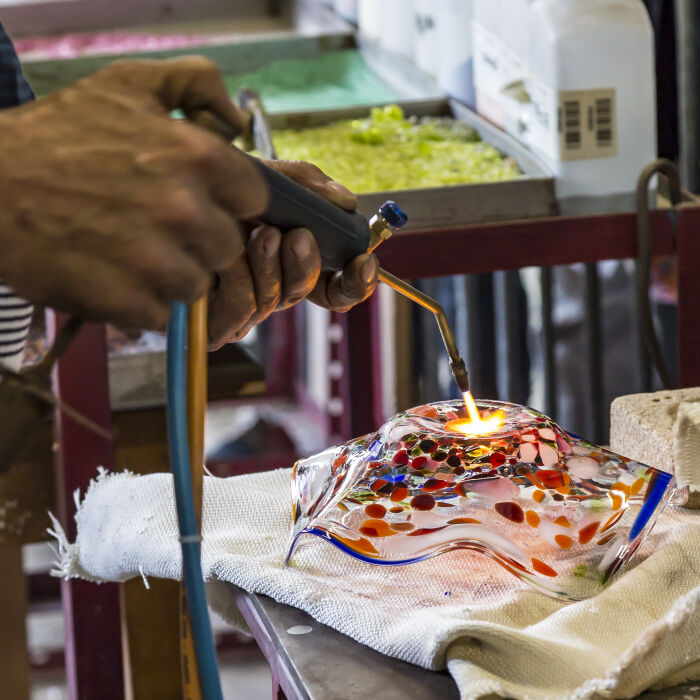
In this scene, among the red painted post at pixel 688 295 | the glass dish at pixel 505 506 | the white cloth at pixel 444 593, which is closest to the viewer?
the white cloth at pixel 444 593

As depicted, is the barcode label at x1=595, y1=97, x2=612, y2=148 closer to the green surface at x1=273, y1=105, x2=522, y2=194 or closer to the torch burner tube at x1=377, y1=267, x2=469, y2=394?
the green surface at x1=273, y1=105, x2=522, y2=194

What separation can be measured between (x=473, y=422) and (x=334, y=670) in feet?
0.91

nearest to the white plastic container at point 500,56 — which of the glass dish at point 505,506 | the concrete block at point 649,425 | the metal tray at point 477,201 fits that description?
the metal tray at point 477,201

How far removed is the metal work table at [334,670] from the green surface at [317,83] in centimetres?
198

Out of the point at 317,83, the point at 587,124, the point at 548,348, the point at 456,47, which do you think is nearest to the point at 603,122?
the point at 587,124

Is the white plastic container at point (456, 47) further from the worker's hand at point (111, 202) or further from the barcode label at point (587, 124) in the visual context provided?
the worker's hand at point (111, 202)

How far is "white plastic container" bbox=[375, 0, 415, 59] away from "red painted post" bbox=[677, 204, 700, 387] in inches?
45.0

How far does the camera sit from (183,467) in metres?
0.62

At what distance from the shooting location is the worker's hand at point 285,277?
88 cm

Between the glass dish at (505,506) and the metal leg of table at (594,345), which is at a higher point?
the glass dish at (505,506)

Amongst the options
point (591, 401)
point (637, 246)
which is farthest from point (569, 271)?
point (637, 246)

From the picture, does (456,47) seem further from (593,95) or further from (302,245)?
(302,245)

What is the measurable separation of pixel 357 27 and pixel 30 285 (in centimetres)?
267

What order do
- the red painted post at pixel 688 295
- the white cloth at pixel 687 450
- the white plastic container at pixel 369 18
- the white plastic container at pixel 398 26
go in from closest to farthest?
the white cloth at pixel 687 450
the red painted post at pixel 688 295
the white plastic container at pixel 398 26
the white plastic container at pixel 369 18
